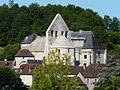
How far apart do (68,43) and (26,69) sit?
7.54 metres

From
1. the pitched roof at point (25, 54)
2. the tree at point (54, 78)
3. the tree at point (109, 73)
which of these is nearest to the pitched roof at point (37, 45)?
the pitched roof at point (25, 54)

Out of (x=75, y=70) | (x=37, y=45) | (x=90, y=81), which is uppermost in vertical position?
(x=37, y=45)

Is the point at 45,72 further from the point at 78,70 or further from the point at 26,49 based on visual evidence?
the point at 26,49

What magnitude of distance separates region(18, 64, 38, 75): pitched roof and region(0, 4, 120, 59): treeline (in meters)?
43.8

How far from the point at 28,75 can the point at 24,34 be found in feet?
174

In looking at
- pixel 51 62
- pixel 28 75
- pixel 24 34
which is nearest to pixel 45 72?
pixel 51 62

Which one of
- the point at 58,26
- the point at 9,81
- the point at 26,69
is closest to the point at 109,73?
the point at 9,81

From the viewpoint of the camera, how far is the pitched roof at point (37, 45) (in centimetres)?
9194

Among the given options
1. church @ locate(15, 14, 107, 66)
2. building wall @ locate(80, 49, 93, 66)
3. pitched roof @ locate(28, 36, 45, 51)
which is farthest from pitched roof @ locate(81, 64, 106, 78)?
pitched roof @ locate(28, 36, 45, 51)

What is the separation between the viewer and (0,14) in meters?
152

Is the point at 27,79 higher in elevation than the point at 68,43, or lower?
lower

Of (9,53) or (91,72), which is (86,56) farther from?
(9,53)

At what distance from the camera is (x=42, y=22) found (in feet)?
483

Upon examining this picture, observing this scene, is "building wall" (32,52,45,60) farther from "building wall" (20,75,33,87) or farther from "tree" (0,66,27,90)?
"tree" (0,66,27,90)
